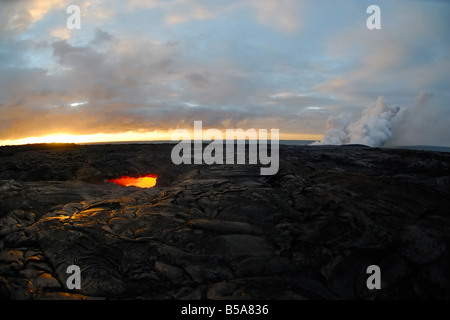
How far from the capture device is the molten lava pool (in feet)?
54.2

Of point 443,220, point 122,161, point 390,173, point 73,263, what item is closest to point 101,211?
point 73,263

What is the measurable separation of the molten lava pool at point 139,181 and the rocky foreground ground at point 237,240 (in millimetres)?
4813

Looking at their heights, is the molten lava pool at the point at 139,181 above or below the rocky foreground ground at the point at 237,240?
above

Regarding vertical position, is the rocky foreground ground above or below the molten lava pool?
below

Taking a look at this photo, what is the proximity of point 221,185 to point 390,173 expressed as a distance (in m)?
10.00

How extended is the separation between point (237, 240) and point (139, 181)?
39.8ft

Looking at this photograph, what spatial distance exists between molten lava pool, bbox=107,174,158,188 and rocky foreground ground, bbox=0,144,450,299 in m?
4.81

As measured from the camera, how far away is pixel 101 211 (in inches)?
366

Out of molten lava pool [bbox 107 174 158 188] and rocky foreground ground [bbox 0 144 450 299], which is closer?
rocky foreground ground [bbox 0 144 450 299]

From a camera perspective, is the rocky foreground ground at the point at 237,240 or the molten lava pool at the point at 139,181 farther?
the molten lava pool at the point at 139,181

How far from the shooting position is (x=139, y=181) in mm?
17203

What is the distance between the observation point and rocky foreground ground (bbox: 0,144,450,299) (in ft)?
19.3

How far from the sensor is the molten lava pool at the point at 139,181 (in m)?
16.5
